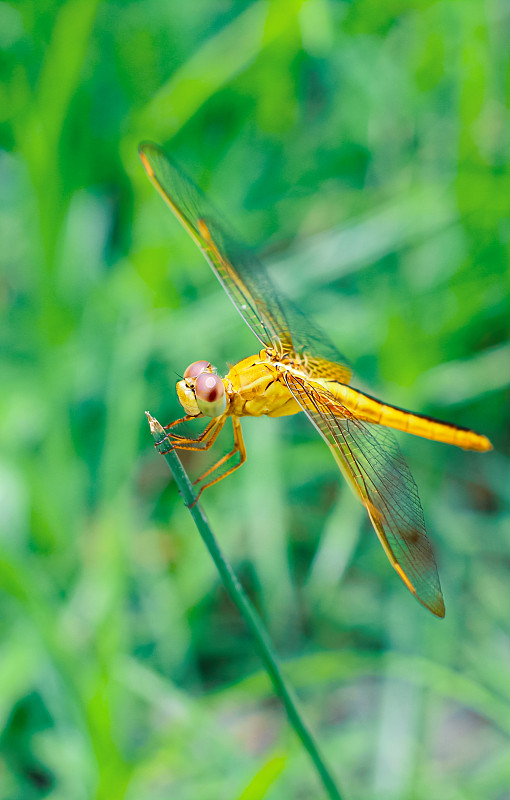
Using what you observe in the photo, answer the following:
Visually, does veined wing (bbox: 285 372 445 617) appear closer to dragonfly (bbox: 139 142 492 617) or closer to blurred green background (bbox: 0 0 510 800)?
dragonfly (bbox: 139 142 492 617)

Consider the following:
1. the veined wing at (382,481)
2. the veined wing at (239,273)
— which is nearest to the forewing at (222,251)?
the veined wing at (239,273)

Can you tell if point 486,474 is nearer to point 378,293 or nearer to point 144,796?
point 378,293

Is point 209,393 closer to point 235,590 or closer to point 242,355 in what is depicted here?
point 235,590

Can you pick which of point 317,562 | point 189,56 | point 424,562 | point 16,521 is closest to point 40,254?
point 16,521

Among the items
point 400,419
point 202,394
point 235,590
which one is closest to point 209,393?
point 202,394

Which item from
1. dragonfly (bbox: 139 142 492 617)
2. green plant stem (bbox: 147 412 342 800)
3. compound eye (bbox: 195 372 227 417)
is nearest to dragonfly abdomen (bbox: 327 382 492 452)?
dragonfly (bbox: 139 142 492 617)
